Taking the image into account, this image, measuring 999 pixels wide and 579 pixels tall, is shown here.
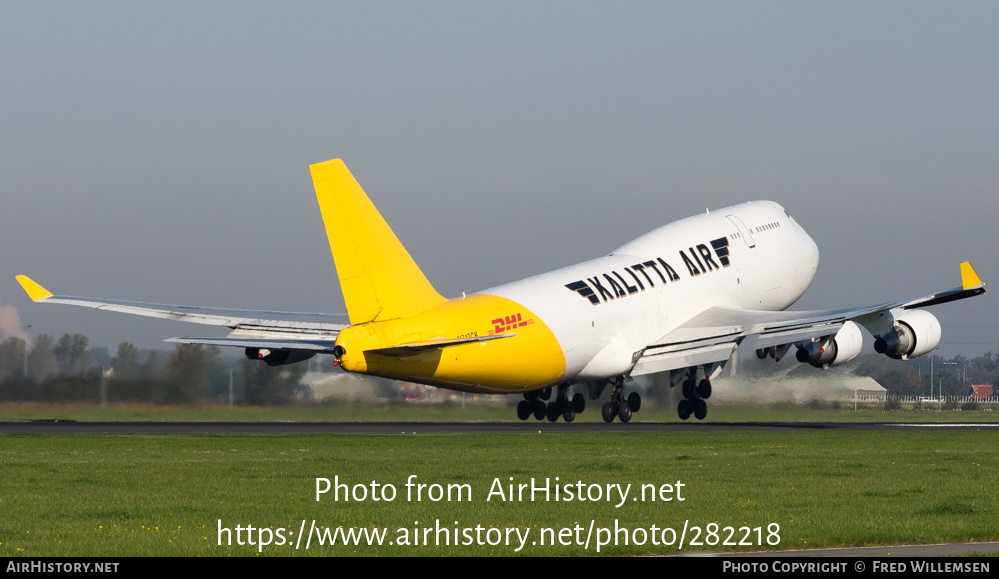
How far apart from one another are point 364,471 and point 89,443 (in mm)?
12431

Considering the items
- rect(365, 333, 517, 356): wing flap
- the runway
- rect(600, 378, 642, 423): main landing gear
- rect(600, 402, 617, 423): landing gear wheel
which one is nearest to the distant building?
the runway

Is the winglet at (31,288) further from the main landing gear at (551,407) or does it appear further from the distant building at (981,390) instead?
the distant building at (981,390)

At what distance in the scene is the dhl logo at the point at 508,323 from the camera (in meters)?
41.7

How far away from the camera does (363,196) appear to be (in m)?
35.5

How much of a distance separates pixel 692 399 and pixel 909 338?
8352 mm

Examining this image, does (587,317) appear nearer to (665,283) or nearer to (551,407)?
(665,283)

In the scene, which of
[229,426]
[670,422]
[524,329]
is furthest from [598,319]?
[229,426]

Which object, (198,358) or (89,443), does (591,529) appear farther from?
(198,358)

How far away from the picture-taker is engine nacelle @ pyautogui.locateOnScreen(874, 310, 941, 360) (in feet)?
163

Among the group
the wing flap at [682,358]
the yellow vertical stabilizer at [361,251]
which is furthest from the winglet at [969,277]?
the yellow vertical stabilizer at [361,251]

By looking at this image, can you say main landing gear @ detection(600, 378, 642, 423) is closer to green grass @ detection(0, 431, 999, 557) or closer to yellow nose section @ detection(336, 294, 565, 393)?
yellow nose section @ detection(336, 294, 565, 393)

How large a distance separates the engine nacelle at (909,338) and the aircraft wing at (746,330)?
356 mm

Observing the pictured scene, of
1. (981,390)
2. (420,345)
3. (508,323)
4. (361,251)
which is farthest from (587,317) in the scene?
(981,390)

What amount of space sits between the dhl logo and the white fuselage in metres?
0.71
